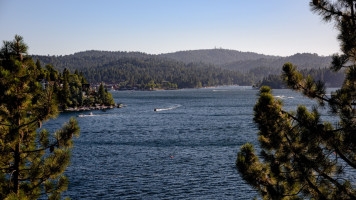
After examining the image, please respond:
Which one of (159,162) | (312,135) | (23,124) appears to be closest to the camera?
(312,135)

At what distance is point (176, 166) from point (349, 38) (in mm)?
39068

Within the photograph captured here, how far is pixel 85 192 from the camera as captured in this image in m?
36.5

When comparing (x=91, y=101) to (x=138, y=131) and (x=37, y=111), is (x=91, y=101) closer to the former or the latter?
(x=138, y=131)

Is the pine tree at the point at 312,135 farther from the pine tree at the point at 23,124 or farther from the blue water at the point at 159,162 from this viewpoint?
the blue water at the point at 159,162

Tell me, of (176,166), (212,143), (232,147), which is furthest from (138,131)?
(176,166)

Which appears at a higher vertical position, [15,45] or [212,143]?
[15,45]

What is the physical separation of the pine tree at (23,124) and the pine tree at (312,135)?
24.5ft

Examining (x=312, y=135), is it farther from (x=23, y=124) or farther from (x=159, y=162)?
(x=159, y=162)

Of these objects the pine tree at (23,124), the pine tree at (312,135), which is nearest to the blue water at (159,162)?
the pine tree at (312,135)

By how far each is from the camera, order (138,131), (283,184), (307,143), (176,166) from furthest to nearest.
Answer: (138,131), (176,166), (283,184), (307,143)

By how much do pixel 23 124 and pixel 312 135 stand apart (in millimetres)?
11095

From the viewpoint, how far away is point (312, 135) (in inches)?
421

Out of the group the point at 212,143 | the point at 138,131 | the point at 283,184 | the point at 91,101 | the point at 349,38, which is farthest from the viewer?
the point at 91,101

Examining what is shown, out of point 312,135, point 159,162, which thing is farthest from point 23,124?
point 159,162
